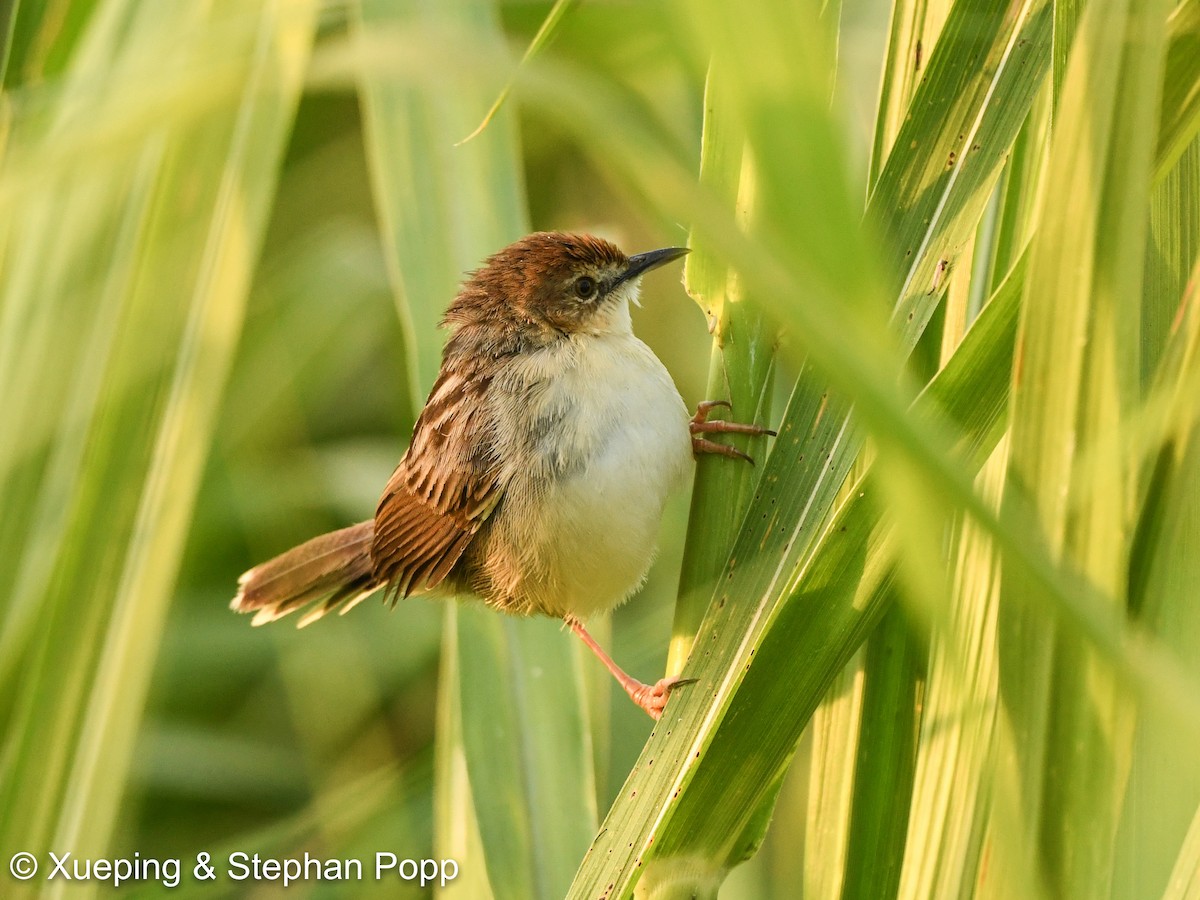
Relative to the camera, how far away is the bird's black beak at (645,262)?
2617 millimetres

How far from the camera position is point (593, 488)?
7.63ft

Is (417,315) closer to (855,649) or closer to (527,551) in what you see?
(527,551)

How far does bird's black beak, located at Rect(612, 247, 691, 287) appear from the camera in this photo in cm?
262

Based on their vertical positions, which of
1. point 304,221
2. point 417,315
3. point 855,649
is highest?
point 304,221

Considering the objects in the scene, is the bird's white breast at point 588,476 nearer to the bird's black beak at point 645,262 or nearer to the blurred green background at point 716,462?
the blurred green background at point 716,462

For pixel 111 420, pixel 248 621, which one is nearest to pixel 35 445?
pixel 111 420

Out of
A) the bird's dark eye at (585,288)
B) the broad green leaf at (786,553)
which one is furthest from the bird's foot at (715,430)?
the bird's dark eye at (585,288)

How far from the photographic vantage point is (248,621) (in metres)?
3.42

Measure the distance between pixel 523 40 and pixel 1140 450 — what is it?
2.71m

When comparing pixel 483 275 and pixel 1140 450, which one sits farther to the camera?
pixel 483 275

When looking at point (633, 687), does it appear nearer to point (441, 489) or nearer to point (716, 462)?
point (441, 489)

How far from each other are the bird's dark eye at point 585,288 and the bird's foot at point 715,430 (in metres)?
0.65

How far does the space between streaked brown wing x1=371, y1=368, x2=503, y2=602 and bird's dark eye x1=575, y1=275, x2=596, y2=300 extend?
32 cm

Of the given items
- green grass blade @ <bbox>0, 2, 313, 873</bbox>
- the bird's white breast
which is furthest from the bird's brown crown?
green grass blade @ <bbox>0, 2, 313, 873</bbox>
